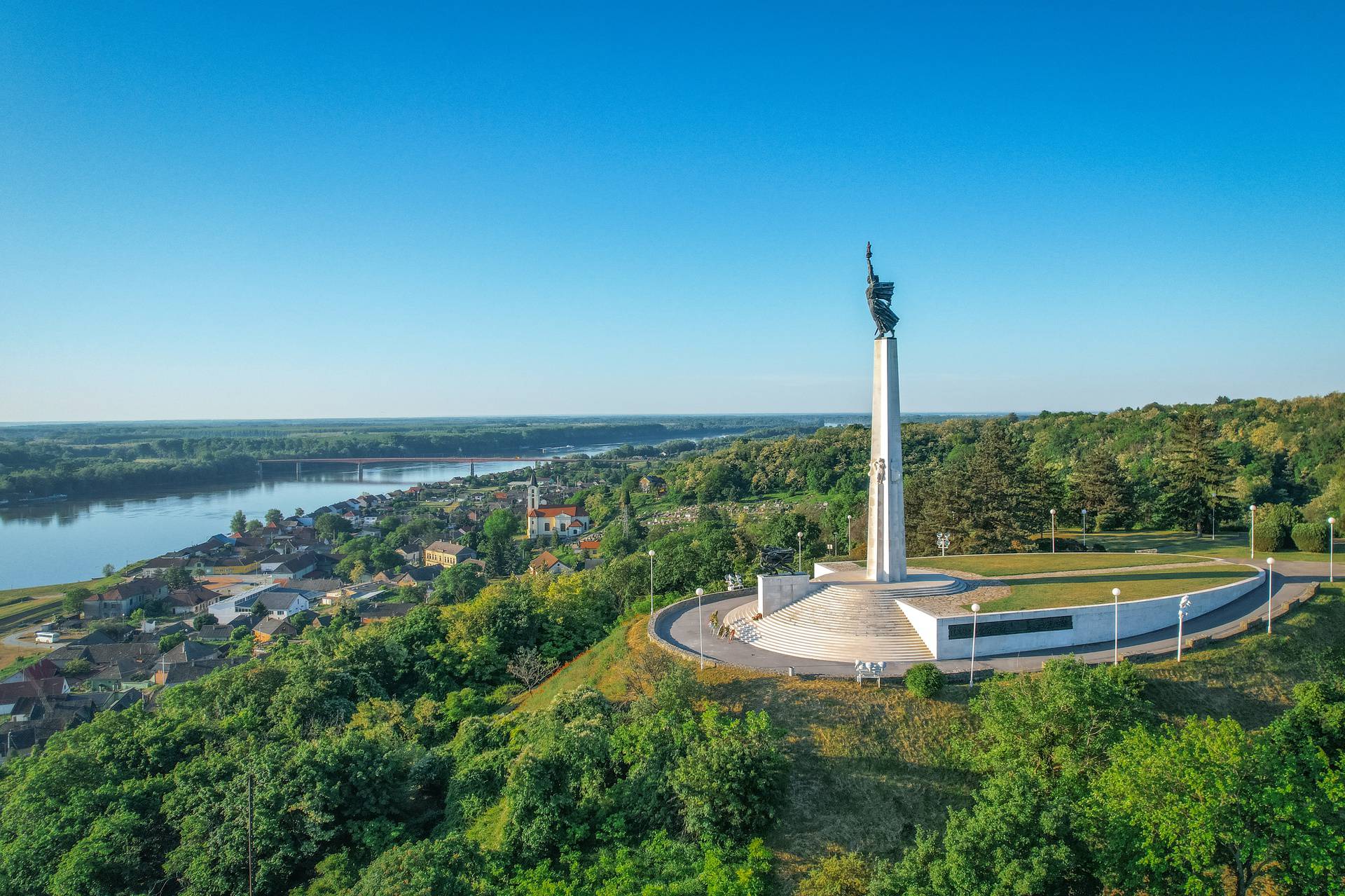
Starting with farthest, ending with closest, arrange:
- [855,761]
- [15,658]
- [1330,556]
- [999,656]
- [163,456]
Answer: [163,456] → [15,658] → [1330,556] → [999,656] → [855,761]

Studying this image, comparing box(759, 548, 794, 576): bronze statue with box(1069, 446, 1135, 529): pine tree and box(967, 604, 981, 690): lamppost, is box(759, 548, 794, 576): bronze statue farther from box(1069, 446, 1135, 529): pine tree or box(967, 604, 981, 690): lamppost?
box(1069, 446, 1135, 529): pine tree

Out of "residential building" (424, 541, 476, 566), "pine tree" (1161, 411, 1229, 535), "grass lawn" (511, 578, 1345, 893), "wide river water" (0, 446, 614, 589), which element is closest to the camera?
"grass lawn" (511, 578, 1345, 893)

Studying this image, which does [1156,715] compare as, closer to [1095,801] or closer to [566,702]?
[1095,801]

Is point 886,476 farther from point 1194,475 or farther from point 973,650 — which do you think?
point 1194,475

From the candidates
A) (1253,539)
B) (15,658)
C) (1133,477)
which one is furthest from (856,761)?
(15,658)

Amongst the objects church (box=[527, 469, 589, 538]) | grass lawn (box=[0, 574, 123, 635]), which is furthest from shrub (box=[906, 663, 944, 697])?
church (box=[527, 469, 589, 538])

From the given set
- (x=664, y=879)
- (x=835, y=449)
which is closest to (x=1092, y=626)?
(x=664, y=879)
